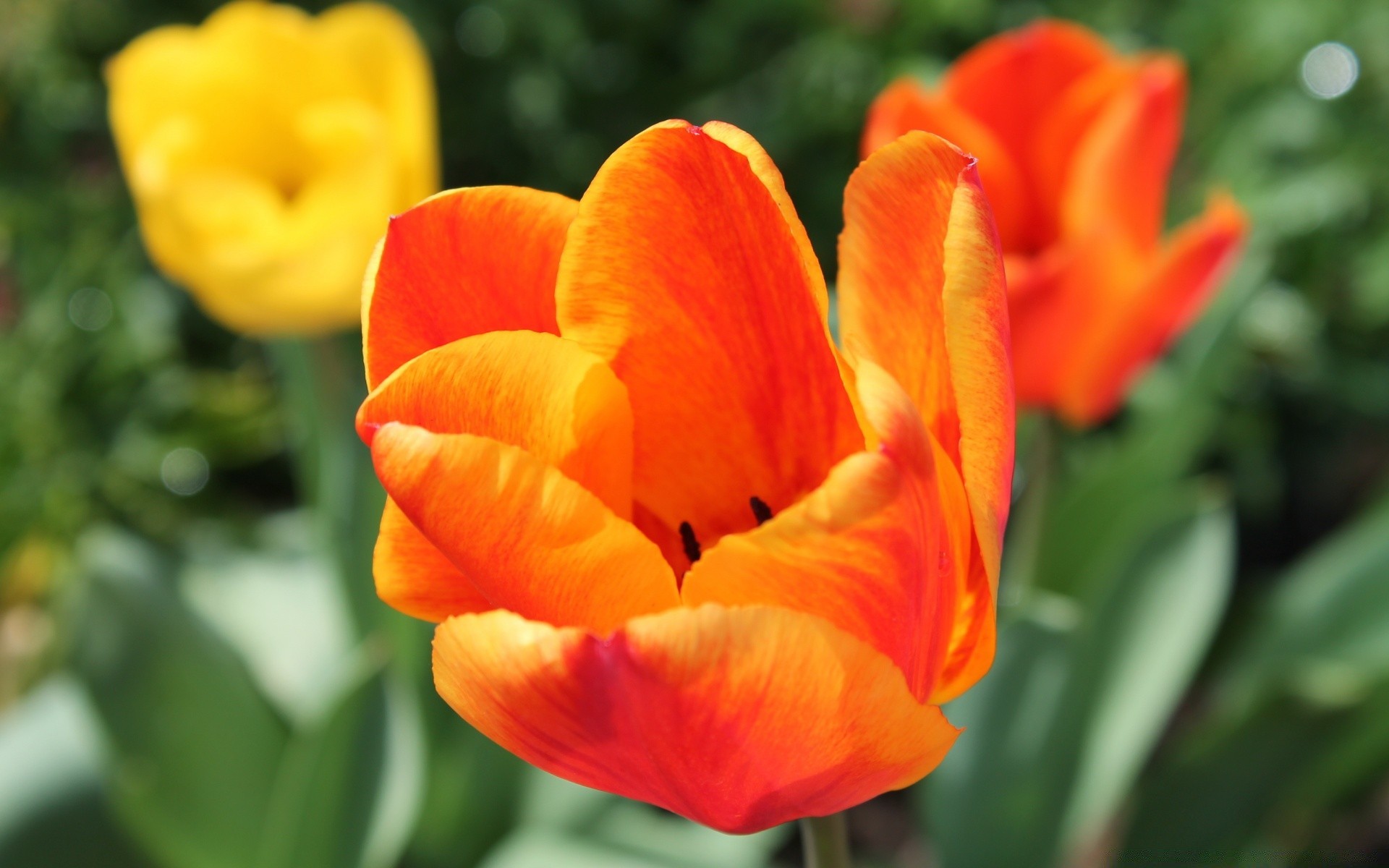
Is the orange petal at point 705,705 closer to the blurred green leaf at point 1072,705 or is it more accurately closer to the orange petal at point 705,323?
the orange petal at point 705,323

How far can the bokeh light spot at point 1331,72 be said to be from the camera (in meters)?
1.70

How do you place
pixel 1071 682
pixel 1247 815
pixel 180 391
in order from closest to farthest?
pixel 1071 682
pixel 1247 815
pixel 180 391

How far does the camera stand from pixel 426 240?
1.41 feet

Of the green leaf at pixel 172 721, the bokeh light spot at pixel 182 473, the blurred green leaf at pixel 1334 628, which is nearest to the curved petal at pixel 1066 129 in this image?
the blurred green leaf at pixel 1334 628

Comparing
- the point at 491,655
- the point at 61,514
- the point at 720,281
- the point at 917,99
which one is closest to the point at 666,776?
the point at 491,655

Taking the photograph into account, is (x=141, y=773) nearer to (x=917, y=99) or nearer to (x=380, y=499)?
(x=380, y=499)

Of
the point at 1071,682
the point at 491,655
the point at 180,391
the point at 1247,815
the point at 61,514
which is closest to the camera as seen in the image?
the point at 491,655

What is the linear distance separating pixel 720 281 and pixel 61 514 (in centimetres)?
153

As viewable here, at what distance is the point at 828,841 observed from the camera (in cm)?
47

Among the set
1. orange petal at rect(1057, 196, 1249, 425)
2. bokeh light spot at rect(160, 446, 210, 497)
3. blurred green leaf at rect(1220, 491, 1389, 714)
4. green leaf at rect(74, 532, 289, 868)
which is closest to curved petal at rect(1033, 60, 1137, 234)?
orange petal at rect(1057, 196, 1249, 425)

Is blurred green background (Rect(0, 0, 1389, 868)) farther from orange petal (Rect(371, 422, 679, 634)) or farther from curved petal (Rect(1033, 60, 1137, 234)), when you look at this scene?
orange petal (Rect(371, 422, 679, 634))

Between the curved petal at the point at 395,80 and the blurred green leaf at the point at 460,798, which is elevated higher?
the curved petal at the point at 395,80

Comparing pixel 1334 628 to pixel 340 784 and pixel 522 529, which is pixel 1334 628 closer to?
pixel 340 784

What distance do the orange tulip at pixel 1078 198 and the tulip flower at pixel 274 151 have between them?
18.4 inches
